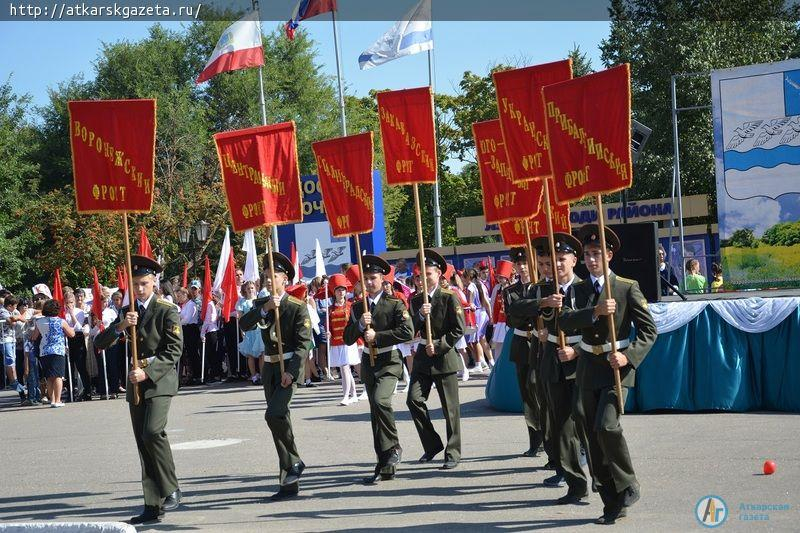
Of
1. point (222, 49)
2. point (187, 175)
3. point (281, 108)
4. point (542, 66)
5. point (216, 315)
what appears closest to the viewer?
point (542, 66)

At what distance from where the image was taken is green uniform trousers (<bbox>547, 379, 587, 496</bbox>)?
344 inches

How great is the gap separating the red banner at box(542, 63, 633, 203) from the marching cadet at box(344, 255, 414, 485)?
2.47 meters

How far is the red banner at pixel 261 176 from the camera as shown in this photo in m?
10.7

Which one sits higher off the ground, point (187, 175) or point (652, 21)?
point (652, 21)

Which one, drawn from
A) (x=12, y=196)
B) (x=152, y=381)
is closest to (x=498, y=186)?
(x=152, y=381)

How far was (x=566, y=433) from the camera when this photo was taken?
9.05 m

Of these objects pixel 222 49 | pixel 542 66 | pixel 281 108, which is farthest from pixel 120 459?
pixel 281 108

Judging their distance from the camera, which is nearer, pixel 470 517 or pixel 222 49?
pixel 470 517

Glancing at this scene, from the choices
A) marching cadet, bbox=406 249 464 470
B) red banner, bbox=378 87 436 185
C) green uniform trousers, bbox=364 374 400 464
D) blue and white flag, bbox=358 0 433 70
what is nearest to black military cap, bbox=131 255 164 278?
green uniform trousers, bbox=364 374 400 464

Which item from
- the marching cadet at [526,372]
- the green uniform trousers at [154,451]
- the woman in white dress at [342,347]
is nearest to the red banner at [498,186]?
the marching cadet at [526,372]

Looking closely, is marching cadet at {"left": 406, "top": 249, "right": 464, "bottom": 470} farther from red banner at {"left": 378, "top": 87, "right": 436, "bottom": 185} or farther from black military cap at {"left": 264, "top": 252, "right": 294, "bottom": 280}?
black military cap at {"left": 264, "top": 252, "right": 294, "bottom": 280}

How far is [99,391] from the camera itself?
2106 cm

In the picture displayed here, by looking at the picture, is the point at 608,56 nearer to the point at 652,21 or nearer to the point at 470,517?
the point at 652,21

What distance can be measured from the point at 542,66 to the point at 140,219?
37052mm
